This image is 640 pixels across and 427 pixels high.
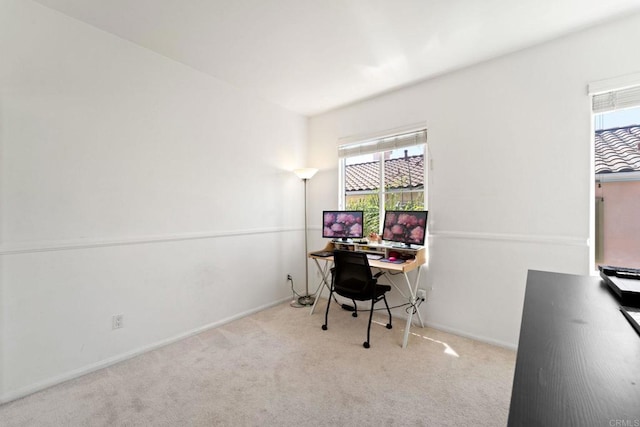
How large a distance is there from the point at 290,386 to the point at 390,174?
2451mm

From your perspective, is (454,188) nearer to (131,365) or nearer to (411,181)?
(411,181)

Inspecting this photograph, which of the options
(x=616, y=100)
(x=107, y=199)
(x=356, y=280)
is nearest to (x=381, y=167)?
(x=356, y=280)

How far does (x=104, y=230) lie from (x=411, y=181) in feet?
9.76

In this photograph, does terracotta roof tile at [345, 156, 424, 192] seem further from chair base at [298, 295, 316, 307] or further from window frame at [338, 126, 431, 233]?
chair base at [298, 295, 316, 307]

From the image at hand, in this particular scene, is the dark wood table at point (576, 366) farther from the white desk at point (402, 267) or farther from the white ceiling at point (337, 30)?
the white ceiling at point (337, 30)

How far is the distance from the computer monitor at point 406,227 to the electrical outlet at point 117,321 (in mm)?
2527

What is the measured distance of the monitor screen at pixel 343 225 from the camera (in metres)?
3.27

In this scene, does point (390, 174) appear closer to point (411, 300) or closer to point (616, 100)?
point (411, 300)

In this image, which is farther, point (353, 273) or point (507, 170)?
point (353, 273)

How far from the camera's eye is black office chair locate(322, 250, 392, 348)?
2570 mm

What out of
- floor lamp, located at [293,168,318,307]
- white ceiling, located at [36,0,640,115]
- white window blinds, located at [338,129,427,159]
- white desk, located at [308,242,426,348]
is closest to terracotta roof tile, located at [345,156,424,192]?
white window blinds, located at [338,129,427,159]

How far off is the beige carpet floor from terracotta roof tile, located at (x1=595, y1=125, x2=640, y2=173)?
1.72m

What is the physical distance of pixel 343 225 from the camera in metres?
3.34

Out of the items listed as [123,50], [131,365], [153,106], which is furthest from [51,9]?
[131,365]
